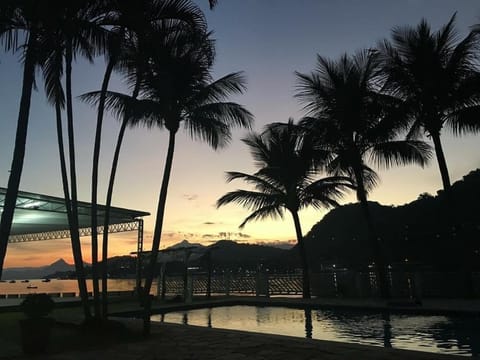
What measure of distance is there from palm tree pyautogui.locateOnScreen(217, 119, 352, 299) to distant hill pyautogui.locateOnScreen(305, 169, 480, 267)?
12975 mm

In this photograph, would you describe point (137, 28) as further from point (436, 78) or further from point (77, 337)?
point (436, 78)

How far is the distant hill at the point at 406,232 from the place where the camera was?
31.0 m

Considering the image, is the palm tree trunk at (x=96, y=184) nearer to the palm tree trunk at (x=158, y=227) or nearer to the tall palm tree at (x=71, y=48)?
the tall palm tree at (x=71, y=48)

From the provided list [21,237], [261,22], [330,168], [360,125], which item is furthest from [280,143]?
[21,237]

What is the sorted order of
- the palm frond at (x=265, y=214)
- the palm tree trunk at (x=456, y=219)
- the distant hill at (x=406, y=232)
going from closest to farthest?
the palm tree trunk at (x=456, y=219), the palm frond at (x=265, y=214), the distant hill at (x=406, y=232)

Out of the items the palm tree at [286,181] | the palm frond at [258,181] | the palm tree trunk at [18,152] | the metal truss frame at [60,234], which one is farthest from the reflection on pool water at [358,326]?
the metal truss frame at [60,234]

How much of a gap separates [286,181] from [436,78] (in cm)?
705

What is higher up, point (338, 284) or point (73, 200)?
point (73, 200)

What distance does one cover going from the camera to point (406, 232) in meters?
35.9

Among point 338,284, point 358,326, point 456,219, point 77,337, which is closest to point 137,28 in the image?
point 77,337

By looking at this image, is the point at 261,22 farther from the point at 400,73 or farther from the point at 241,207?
the point at 241,207

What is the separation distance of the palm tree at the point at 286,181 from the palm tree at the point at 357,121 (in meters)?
0.96

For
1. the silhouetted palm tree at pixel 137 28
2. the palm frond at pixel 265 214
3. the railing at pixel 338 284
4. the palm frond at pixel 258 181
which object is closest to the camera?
the silhouetted palm tree at pixel 137 28

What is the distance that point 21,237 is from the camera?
3359cm
